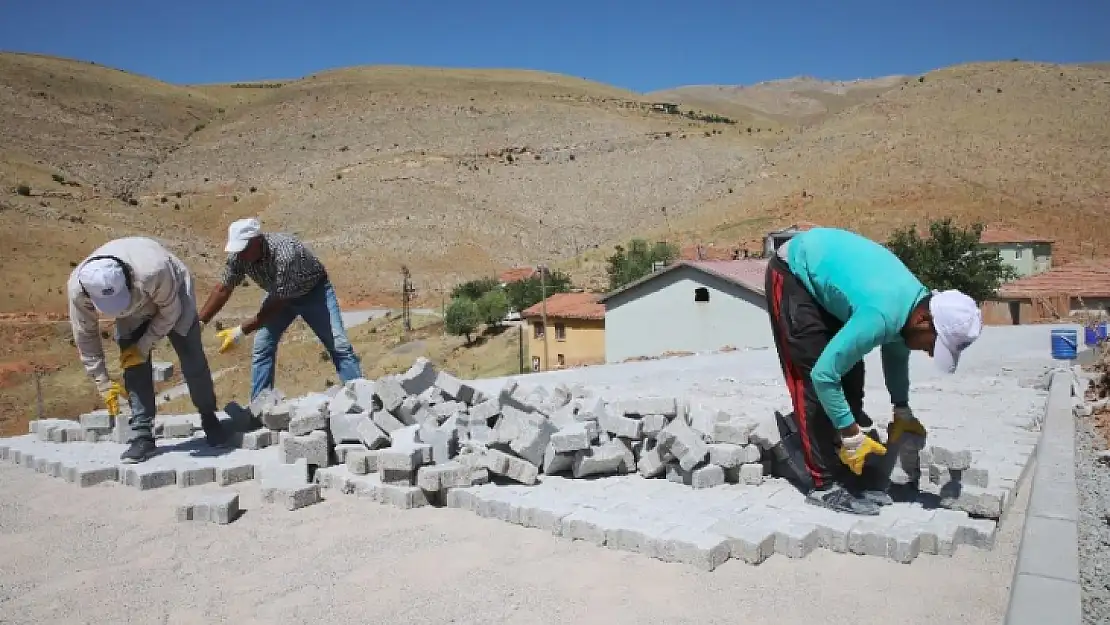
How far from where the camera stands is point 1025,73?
225 ft

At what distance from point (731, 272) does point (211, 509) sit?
21921mm

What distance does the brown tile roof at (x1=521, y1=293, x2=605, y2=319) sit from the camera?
29.5 metres

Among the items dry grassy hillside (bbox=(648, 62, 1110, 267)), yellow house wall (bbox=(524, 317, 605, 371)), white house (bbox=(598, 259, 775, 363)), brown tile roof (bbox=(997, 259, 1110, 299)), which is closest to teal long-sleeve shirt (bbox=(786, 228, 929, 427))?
white house (bbox=(598, 259, 775, 363))

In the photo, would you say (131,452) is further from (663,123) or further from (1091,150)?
(663,123)

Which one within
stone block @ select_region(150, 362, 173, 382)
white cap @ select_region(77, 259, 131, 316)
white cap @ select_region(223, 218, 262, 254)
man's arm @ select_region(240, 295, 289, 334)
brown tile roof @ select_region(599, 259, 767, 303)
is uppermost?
brown tile roof @ select_region(599, 259, 767, 303)

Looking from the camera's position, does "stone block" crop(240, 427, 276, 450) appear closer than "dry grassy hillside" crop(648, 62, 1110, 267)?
Yes

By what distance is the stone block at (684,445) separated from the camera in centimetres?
580

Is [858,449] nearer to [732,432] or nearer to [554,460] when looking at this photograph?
[732,432]

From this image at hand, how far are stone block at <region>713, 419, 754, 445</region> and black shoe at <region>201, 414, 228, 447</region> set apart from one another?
4.51 metres

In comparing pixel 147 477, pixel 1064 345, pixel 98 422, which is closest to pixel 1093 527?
pixel 147 477

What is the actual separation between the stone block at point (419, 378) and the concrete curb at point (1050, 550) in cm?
478

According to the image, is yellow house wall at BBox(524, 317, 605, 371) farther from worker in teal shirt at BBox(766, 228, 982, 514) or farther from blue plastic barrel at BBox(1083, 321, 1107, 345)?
worker in teal shirt at BBox(766, 228, 982, 514)

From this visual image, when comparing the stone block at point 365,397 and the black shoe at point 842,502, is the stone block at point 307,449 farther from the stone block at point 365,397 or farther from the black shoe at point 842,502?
the black shoe at point 842,502

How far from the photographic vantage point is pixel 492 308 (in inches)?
1347
